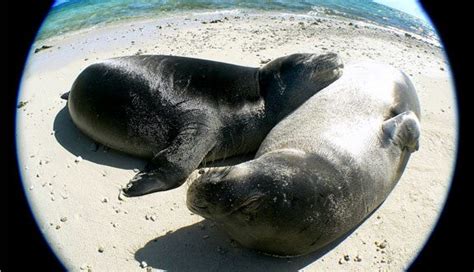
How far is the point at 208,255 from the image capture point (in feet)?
12.3

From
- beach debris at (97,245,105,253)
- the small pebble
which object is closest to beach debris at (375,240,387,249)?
the small pebble

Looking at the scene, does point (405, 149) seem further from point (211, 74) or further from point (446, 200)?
point (211, 74)

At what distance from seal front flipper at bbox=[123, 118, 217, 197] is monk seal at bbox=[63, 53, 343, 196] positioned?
0.01m

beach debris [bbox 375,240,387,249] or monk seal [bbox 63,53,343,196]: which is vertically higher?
monk seal [bbox 63,53,343,196]

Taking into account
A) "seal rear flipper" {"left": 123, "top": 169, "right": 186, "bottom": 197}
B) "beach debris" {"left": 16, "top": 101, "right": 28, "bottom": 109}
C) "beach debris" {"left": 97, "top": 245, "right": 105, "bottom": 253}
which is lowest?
"beach debris" {"left": 97, "top": 245, "right": 105, "bottom": 253}


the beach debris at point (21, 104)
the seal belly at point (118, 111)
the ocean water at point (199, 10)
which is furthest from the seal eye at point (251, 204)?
the ocean water at point (199, 10)

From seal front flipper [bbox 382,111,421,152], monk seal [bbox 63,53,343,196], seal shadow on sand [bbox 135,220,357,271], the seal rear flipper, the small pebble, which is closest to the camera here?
seal shadow on sand [bbox 135,220,357,271]

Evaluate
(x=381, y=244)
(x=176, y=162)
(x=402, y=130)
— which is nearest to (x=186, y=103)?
(x=176, y=162)

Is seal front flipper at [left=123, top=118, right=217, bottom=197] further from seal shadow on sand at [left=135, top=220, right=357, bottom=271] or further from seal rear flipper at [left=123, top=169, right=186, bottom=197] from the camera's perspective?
seal shadow on sand at [left=135, top=220, right=357, bottom=271]

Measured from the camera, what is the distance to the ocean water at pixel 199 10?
12659 mm

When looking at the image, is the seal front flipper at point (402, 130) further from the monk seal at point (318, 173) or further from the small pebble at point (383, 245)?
the small pebble at point (383, 245)

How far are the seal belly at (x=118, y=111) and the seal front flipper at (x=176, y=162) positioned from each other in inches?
9.8

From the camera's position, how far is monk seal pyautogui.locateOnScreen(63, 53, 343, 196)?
16.1 feet

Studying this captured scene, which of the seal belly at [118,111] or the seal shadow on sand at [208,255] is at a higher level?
the seal belly at [118,111]
